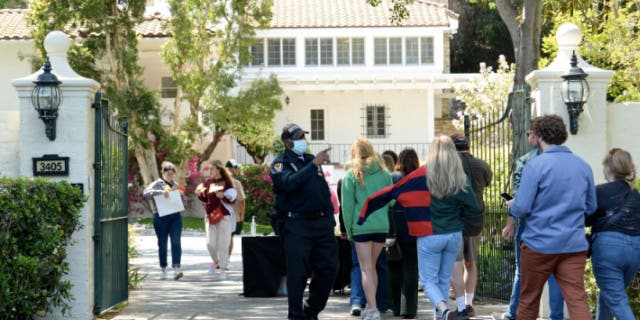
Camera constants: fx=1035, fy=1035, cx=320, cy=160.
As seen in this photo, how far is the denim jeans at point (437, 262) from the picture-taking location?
31.9 feet

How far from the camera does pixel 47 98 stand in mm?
10844

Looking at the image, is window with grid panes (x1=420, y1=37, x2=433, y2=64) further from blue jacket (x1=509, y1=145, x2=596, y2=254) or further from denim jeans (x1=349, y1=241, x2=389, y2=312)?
blue jacket (x1=509, y1=145, x2=596, y2=254)

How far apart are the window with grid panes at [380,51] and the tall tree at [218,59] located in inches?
447

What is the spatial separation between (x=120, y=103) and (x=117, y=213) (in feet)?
55.1

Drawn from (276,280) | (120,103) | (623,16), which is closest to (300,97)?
(120,103)

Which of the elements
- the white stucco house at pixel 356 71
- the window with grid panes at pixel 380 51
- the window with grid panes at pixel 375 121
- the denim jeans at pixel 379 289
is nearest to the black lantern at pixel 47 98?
the denim jeans at pixel 379 289

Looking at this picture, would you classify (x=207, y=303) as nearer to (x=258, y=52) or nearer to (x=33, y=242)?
(x=33, y=242)

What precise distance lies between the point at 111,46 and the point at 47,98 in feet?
59.9

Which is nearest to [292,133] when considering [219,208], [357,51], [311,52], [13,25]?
[219,208]

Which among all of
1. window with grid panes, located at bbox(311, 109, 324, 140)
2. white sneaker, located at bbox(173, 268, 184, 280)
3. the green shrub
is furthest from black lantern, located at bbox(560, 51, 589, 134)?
window with grid panes, located at bbox(311, 109, 324, 140)

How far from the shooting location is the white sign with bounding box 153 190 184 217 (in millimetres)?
15442

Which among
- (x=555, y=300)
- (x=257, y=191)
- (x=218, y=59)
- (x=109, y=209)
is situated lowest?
(x=555, y=300)

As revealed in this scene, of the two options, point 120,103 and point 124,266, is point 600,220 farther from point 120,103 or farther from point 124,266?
point 120,103

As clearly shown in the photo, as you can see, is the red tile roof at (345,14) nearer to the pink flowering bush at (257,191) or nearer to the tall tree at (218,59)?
the pink flowering bush at (257,191)
